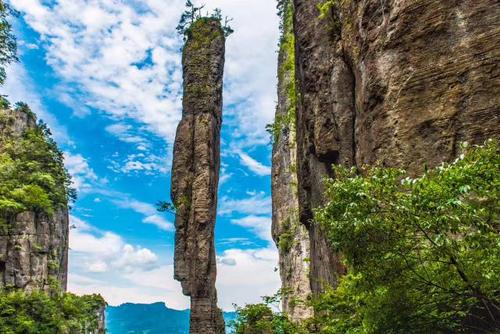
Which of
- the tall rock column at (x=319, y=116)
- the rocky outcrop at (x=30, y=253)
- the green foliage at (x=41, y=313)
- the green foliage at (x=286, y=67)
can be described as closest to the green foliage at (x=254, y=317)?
the tall rock column at (x=319, y=116)

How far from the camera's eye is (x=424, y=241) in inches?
237

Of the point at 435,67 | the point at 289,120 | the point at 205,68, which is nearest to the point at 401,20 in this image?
the point at 435,67

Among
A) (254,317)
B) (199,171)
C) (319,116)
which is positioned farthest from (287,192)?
(319,116)

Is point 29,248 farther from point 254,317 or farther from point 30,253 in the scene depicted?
point 254,317

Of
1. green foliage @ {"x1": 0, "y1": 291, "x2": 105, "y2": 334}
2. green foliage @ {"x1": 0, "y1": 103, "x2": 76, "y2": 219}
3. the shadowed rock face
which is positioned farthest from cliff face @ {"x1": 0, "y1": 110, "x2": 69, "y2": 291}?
the shadowed rock face

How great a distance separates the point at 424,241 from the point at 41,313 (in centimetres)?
3473

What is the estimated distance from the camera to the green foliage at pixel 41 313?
103 feet

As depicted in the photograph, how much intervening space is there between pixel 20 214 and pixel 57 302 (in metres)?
8.13

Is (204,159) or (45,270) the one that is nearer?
(204,159)

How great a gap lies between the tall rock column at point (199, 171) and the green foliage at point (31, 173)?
13845 millimetres

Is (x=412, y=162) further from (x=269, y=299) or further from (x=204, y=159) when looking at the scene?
(x=204, y=159)

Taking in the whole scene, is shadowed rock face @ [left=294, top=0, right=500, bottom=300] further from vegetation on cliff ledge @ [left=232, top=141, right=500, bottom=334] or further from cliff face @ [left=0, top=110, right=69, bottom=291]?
cliff face @ [left=0, top=110, right=69, bottom=291]

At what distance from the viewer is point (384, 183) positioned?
569cm

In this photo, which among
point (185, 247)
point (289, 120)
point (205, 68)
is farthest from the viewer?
point (205, 68)
